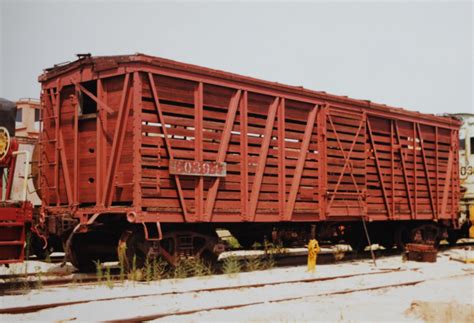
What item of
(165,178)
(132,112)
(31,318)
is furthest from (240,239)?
(31,318)

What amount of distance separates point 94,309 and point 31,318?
0.84m

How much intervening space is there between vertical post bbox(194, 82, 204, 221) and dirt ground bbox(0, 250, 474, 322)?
134cm

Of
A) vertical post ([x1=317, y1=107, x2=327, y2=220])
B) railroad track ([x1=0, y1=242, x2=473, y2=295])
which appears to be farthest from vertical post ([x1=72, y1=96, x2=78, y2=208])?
vertical post ([x1=317, y1=107, x2=327, y2=220])

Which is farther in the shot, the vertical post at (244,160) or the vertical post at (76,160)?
the vertical post at (244,160)

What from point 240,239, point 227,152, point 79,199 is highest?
point 227,152

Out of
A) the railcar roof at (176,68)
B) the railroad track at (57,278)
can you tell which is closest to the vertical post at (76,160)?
the railcar roof at (176,68)

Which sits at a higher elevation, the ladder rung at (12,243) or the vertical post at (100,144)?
the vertical post at (100,144)

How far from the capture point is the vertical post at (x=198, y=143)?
10.9 m

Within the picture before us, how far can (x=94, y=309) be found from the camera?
24.3ft

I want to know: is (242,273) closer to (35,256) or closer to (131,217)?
(131,217)

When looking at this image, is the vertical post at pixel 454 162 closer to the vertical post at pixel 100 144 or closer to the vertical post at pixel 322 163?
the vertical post at pixel 322 163

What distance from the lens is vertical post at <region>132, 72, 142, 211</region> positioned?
1006cm

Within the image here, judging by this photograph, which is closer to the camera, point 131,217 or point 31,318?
point 31,318

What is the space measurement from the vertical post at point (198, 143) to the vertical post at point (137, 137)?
121 cm
